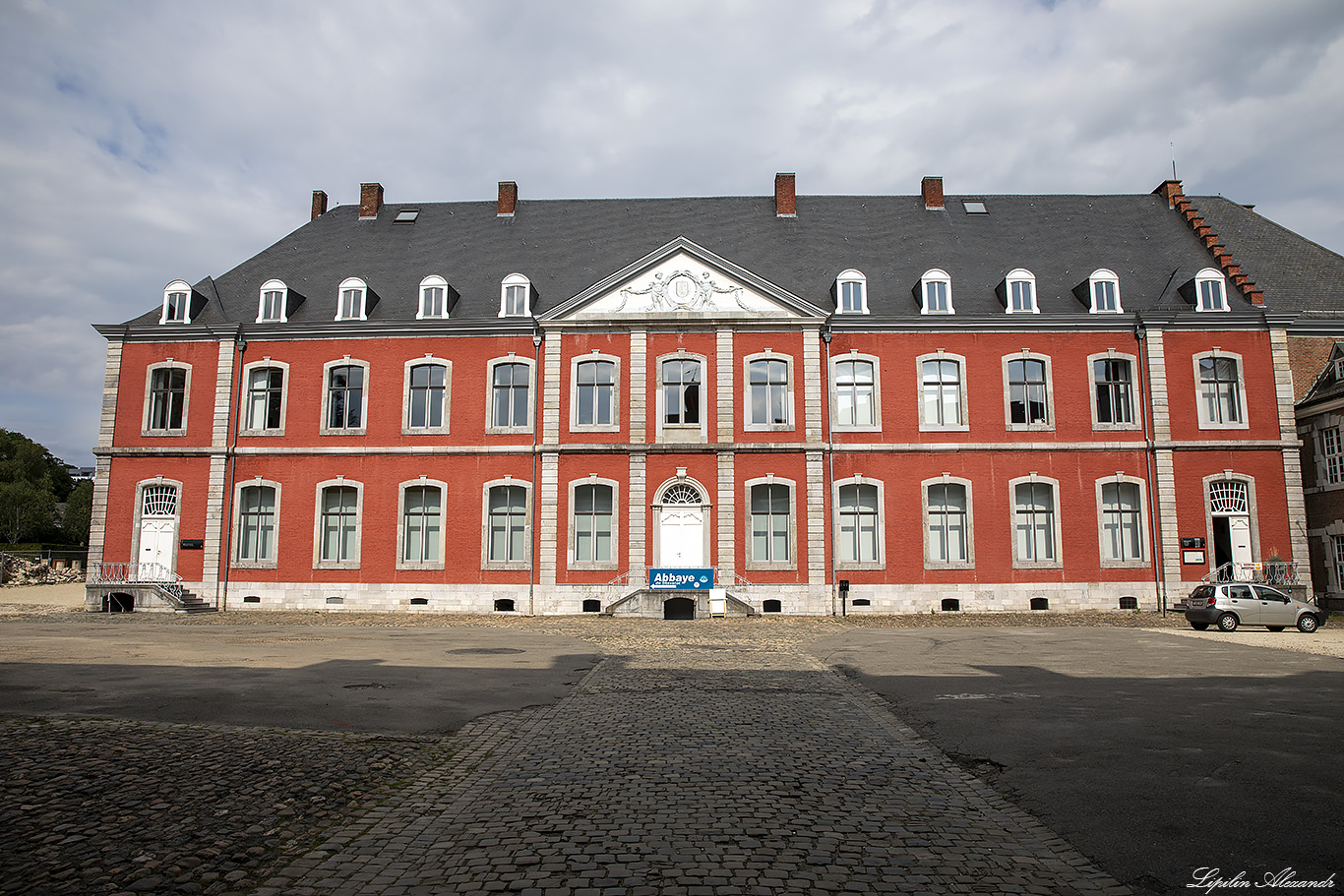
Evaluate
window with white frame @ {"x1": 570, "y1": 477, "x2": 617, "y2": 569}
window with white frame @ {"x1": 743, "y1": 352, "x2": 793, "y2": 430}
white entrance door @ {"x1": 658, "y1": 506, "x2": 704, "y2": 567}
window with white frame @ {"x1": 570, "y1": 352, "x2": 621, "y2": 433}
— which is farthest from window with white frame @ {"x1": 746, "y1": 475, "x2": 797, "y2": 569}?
window with white frame @ {"x1": 570, "y1": 352, "x2": 621, "y2": 433}

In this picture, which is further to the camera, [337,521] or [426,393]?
[426,393]

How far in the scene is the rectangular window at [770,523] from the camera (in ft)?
88.7

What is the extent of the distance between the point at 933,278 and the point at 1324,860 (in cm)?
2517

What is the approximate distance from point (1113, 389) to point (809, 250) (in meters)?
11.5

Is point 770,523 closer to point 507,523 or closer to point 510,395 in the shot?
point 507,523

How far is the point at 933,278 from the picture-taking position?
28.5 m

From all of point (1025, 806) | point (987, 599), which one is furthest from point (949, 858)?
point (987, 599)

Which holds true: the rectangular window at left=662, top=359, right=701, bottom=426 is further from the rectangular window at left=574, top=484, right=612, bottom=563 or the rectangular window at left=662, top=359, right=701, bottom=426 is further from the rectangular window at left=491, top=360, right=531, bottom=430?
the rectangular window at left=491, top=360, right=531, bottom=430

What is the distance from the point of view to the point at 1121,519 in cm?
2753

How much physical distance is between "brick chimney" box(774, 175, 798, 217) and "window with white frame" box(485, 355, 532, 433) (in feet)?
40.1

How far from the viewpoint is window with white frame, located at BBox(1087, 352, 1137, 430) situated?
2803 centimetres

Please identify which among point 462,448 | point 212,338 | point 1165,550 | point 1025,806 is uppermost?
point 212,338

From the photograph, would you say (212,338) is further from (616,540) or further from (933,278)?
(933,278)

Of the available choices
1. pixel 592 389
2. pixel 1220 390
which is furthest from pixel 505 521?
pixel 1220 390
